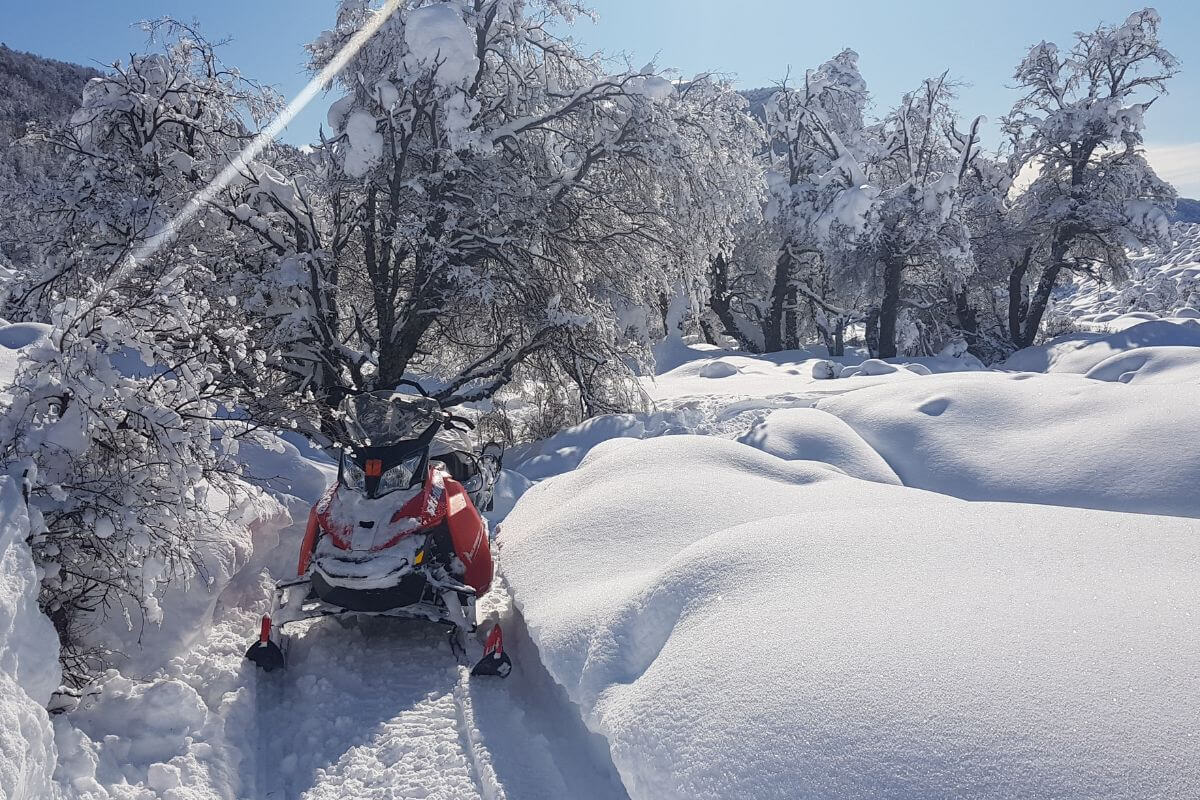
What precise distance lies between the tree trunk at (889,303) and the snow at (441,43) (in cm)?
1639

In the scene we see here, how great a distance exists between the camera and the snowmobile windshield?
16.1ft

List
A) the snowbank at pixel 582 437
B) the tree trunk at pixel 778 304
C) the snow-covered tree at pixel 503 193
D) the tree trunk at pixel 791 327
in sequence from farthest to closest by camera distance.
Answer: the tree trunk at pixel 791 327 < the tree trunk at pixel 778 304 < the snow-covered tree at pixel 503 193 < the snowbank at pixel 582 437

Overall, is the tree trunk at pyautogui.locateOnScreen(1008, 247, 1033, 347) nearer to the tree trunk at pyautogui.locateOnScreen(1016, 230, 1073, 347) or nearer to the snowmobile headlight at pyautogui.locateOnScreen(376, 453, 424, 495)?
the tree trunk at pyautogui.locateOnScreen(1016, 230, 1073, 347)

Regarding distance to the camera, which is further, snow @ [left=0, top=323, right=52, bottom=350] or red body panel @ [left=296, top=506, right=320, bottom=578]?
snow @ [left=0, top=323, right=52, bottom=350]

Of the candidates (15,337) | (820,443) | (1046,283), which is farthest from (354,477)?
(1046,283)

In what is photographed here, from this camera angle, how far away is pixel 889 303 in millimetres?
22406

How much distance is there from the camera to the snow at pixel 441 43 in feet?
29.0

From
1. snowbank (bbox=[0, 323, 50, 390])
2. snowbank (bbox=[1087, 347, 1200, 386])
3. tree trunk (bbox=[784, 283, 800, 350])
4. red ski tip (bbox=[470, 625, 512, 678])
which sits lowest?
red ski tip (bbox=[470, 625, 512, 678])

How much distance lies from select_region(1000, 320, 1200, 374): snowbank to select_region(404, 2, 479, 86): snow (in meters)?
17.5

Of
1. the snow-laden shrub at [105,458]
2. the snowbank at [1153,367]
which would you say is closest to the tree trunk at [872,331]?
the snowbank at [1153,367]

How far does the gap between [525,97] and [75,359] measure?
8562 mm

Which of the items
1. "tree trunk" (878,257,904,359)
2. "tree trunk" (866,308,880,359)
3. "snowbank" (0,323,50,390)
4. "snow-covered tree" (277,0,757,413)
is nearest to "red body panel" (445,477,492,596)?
"snow-covered tree" (277,0,757,413)

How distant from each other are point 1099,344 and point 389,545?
23.5 metres

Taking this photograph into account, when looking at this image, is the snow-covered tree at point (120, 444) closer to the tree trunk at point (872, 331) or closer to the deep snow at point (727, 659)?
the deep snow at point (727, 659)
